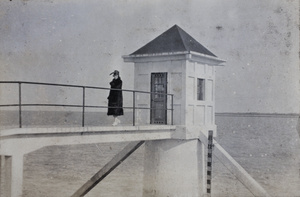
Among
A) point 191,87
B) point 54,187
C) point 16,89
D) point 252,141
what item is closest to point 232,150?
point 252,141

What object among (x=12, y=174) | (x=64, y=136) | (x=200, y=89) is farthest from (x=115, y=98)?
(x=12, y=174)

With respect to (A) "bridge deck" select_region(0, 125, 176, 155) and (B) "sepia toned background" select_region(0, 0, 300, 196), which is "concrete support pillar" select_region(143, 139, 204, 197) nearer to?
(A) "bridge deck" select_region(0, 125, 176, 155)

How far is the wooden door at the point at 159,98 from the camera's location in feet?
39.8

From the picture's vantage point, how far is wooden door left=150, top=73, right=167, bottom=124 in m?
12.1

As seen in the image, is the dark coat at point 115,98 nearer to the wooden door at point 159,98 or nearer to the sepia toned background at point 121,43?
the wooden door at point 159,98

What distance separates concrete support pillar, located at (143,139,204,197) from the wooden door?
69cm

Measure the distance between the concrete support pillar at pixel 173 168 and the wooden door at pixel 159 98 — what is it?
69 cm

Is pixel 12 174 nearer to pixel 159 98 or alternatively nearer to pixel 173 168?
pixel 173 168

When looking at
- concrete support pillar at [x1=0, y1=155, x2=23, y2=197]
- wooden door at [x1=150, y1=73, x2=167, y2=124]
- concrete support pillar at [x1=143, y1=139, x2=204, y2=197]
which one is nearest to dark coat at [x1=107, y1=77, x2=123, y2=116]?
wooden door at [x1=150, y1=73, x2=167, y2=124]

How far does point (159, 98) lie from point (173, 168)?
208 centimetres

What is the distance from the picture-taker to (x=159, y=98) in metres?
12.3

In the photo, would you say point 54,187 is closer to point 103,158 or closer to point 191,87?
point 103,158

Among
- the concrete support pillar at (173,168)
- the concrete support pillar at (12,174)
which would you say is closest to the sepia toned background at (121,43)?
the concrete support pillar at (173,168)

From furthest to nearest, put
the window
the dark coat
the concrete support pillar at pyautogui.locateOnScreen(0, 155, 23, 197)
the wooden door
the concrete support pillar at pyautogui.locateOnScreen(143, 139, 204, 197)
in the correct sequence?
the window
the wooden door
the concrete support pillar at pyautogui.locateOnScreen(143, 139, 204, 197)
the dark coat
the concrete support pillar at pyautogui.locateOnScreen(0, 155, 23, 197)
